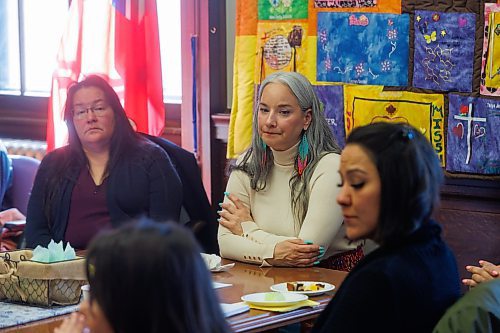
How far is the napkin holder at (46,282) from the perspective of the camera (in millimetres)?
2666

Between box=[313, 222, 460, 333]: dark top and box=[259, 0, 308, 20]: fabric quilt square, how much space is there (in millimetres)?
2384

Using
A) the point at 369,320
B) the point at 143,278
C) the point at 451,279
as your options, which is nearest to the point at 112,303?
the point at 143,278

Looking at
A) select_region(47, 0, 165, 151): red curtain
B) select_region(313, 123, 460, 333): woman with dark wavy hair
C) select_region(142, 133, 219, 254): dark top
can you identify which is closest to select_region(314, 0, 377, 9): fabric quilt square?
select_region(142, 133, 219, 254): dark top

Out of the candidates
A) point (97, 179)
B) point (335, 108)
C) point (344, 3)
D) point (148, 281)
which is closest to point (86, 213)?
point (97, 179)

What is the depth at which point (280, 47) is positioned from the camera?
4188 mm

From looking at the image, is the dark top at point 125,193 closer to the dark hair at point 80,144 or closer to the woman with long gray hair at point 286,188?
the dark hair at point 80,144

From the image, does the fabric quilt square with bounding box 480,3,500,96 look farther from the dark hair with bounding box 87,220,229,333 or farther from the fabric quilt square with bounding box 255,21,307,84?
the dark hair with bounding box 87,220,229,333

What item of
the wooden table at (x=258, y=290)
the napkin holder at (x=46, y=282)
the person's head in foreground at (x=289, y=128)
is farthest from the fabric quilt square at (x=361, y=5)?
the napkin holder at (x=46, y=282)

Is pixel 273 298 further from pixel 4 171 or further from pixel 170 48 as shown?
pixel 170 48

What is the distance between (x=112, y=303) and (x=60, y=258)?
142 centimetres

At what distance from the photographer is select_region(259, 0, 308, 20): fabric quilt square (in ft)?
13.5

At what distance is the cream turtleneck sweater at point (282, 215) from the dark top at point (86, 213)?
0.59 m

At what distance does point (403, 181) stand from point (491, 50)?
1980 mm

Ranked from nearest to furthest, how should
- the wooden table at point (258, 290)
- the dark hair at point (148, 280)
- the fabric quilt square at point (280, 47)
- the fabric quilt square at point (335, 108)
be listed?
the dark hair at point (148, 280) → the wooden table at point (258, 290) → the fabric quilt square at point (335, 108) → the fabric quilt square at point (280, 47)
